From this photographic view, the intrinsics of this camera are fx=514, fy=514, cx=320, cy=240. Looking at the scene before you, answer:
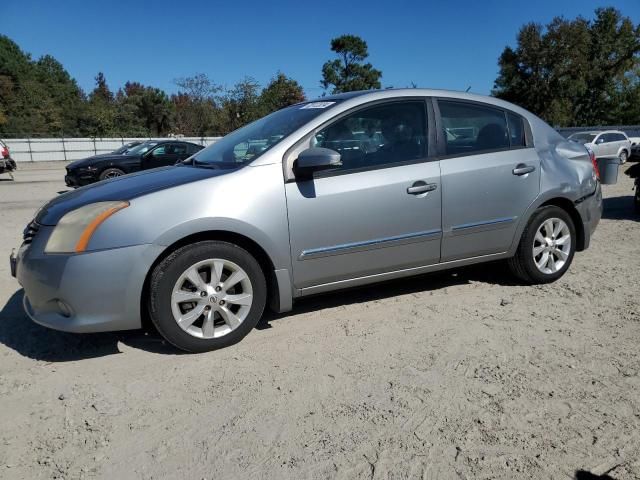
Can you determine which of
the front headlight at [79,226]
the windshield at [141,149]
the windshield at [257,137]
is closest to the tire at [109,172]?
the windshield at [141,149]

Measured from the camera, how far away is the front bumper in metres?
3.06

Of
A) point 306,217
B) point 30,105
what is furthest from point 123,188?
point 30,105

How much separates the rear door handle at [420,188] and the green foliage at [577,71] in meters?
45.1

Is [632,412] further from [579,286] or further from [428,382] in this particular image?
[579,286]

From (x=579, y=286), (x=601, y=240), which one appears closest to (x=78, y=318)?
(x=579, y=286)

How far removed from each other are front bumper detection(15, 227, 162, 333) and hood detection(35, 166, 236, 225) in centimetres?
23

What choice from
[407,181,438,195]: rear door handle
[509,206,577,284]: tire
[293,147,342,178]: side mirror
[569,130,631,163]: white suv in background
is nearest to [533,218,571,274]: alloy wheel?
[509,206,577,284]: tire

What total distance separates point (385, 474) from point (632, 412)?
1366 mm

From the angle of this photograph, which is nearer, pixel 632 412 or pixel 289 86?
pixel 632 412

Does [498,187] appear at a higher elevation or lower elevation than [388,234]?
higher

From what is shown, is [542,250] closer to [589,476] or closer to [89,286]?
[589,476]

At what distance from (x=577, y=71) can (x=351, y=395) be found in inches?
1904

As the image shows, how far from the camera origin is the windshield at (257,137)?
12.2 ft

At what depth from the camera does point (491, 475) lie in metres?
2.16
